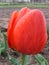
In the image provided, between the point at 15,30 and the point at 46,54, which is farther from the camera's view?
the point at 46,54

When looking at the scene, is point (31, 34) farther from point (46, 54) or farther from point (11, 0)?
point (11, 0)

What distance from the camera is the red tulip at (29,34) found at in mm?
857

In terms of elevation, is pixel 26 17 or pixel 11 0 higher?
pixel 26 17

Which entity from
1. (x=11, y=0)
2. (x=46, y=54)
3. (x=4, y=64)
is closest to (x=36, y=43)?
(x=4, y=64)

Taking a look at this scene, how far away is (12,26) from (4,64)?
6.86 feet

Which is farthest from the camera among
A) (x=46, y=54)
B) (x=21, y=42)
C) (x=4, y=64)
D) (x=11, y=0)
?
(x=11, y=0)

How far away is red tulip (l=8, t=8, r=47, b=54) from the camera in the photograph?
86cm

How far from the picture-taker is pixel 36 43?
857 millimetres

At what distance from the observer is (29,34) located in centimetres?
86

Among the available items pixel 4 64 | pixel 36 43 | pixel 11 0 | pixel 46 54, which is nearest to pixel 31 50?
pixel 36 43

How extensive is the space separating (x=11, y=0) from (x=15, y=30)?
27.5 m

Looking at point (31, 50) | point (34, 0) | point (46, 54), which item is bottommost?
point (34, 0)

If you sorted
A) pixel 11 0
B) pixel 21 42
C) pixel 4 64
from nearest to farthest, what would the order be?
pixel 21 42 → pixel 4 64 → pixel 11 0

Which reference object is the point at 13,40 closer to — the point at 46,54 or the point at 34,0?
the point at 46,54
